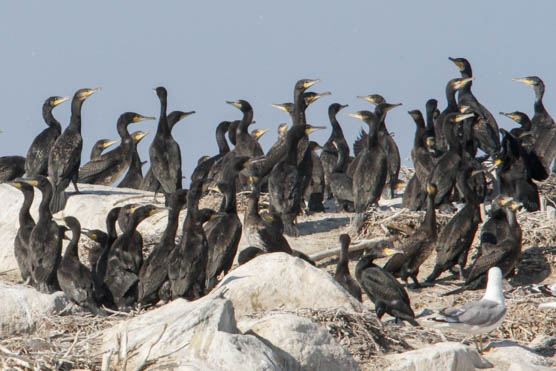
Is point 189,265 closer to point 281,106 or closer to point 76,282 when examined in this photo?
point 76,282

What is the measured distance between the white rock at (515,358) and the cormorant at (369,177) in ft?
18.7

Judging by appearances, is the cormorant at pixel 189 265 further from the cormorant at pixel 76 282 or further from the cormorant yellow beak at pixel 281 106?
the cormorant yellow beak at pixel 281 106

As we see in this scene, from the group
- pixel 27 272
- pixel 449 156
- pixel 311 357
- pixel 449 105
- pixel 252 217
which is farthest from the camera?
pixel 449 105

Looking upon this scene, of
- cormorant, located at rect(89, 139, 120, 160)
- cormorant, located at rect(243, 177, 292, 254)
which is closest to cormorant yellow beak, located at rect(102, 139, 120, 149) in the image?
cormorant, located at rect(89, 139, 120, 160)

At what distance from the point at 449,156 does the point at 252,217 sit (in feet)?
10.6

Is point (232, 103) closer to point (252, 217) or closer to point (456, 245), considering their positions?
point (252, 217)

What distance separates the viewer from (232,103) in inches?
776

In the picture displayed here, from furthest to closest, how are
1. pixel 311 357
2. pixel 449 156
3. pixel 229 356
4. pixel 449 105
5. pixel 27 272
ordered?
pixel 449 105, pixel 449 156, pixel 27 272, pixel 311 357, pixel 229 356

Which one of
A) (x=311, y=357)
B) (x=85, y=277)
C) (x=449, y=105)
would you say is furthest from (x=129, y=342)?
(x=449, y=105)

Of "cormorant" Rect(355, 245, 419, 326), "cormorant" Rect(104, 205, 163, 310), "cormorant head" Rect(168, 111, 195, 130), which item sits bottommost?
"cormorant" Rect(355, 245, 419, 326)

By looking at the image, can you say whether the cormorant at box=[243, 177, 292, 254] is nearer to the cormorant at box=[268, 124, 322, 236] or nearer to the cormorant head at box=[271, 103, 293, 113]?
the cormorant at box=[268, 124, 322, 236]

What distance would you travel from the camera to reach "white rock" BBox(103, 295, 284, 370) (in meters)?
7.52

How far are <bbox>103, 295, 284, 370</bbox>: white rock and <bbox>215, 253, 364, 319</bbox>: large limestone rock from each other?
247 centimetres

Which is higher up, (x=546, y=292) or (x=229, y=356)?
(x=229, y=356)
